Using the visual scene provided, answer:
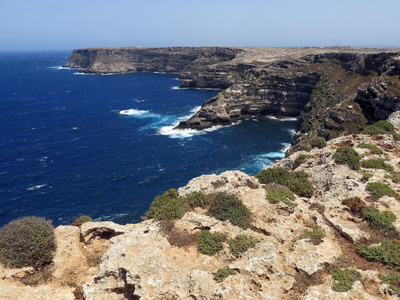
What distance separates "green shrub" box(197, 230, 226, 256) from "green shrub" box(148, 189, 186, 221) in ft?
8.79

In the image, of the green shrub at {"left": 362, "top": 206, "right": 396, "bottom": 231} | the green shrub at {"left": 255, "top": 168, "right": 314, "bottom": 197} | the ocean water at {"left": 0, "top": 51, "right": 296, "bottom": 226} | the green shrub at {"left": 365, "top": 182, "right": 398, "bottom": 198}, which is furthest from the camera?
the ocean water at {"left": 0, "top": 51, "right": 296, "bottom": 226}

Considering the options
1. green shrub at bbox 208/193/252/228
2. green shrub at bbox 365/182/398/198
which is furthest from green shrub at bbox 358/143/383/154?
green shrub at bbox 208/193/252/228

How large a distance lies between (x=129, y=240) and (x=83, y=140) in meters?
76.5

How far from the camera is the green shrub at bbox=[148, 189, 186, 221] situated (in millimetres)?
17328

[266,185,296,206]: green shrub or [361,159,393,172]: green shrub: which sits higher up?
[361,159,393,172]: green shrub

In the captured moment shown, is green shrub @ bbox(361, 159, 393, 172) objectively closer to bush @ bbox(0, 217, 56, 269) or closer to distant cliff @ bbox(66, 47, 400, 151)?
bush @ bbox(0, 217, 56, 269)

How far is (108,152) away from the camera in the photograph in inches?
2936

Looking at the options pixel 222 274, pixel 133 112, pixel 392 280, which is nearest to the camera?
pixel 392 280

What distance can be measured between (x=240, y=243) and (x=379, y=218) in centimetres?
910

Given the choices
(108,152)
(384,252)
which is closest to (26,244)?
(384,252)

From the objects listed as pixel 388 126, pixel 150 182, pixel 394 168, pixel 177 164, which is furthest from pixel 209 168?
pixel 394 168

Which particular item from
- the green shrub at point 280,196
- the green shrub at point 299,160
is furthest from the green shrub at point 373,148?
the green shrub at point 280,196

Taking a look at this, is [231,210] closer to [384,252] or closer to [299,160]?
[384,252]

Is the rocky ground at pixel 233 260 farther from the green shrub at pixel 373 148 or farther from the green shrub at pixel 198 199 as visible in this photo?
the green shrub at pixel 373 148
